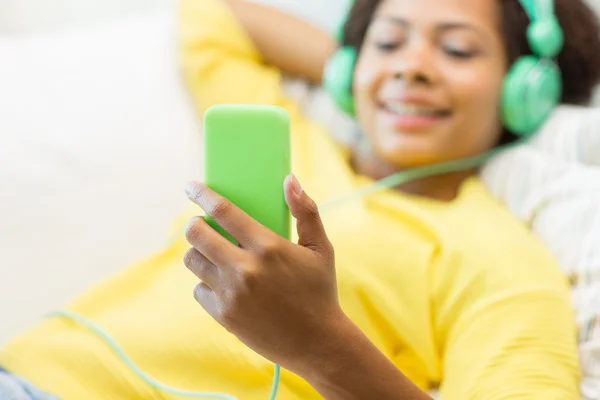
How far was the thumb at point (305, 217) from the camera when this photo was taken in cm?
61

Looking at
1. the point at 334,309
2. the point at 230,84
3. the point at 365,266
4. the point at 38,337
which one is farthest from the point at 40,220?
the point at 334,309

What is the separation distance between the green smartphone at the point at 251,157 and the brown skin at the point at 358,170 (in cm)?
3

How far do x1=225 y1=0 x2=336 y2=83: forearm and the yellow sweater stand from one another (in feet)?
1.17

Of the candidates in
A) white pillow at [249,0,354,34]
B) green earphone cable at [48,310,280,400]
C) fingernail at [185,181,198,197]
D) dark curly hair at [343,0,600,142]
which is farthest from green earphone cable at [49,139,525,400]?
white pillow at [249,0,354,34]

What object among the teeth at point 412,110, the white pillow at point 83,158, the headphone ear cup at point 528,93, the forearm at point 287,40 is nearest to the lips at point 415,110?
the teeth at point 412,110

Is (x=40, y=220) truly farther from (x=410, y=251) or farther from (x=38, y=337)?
(x=410, y=251)

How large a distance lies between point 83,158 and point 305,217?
641 mm

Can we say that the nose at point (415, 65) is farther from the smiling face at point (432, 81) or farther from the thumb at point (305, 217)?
the thumb at point (305, 217)

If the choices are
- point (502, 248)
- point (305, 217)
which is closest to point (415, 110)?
point (502, 248)

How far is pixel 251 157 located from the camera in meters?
0.65

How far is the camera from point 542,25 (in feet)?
3.49

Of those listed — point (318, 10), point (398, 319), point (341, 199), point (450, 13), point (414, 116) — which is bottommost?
point (398, 319)

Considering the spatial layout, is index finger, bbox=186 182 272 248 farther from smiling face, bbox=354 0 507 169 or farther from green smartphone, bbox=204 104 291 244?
smiling face, bbox=354 0 507 169

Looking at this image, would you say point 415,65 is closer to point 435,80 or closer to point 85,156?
point 435,80
